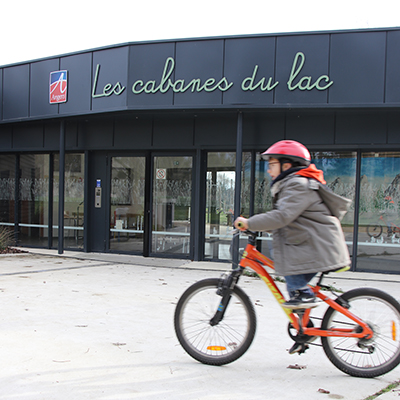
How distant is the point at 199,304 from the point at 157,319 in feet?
4.73

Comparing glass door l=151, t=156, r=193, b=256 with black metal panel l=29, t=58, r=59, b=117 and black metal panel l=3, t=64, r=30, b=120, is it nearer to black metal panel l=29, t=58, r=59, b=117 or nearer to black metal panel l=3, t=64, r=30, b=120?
black metal panel l=29, t=58, r=59, b=117

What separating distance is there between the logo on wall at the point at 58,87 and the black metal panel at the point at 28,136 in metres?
1.35

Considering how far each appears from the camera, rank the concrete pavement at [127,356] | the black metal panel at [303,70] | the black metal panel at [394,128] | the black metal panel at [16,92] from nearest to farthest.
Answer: the concrete pavement at [127,356] < the black metal panel at [303,70] < the black metal panel at [394,128] < the black metal panel at [16,92]

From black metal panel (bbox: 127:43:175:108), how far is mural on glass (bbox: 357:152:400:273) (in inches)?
171

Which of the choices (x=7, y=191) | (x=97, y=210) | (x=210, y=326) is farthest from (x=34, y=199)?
(x=210, y=326)

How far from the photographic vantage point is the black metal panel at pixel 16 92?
995 centimetres

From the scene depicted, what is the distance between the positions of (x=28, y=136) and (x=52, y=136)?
81cm

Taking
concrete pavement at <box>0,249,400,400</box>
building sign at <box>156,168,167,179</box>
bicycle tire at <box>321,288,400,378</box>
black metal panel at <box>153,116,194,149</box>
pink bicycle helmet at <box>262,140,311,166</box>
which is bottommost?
concrete pavement at <box>0,249,400,400</box>

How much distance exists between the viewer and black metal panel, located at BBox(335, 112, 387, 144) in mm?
8055

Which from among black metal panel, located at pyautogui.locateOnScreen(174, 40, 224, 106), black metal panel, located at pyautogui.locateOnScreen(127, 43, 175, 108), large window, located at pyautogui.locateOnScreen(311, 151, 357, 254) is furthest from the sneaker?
black metal panel, located at pyautogui.locateOnScreen(127, 43, 175, 108)

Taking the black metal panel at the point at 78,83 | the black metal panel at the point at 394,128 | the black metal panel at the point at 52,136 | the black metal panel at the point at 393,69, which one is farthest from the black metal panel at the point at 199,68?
the black metal panel at the point at 52,136

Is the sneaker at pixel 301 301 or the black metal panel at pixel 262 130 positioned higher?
the black metal panel at pixel 262 130

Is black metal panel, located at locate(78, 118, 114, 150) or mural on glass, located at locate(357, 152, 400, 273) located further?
black metal panel, located at locate(78, 118, 114, 150)

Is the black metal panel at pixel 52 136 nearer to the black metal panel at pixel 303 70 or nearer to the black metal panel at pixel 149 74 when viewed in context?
the black metal panel at pixel 149 74
